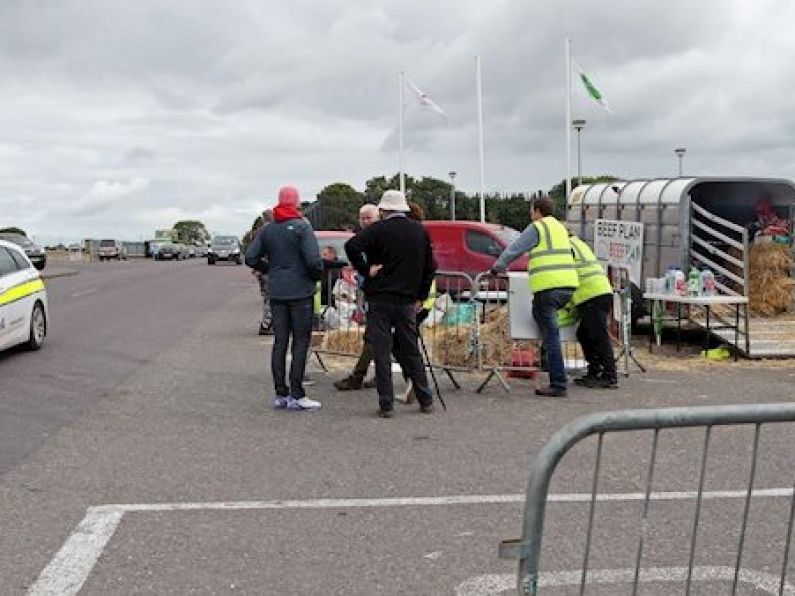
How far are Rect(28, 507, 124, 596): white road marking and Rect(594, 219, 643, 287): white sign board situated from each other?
27.6ft

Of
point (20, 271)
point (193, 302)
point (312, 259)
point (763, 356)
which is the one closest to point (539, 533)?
point (312, 259)

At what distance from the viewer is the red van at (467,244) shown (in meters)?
18.8

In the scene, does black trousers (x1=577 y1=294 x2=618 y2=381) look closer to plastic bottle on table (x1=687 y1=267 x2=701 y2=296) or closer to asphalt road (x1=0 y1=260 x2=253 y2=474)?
plastic bottle on table (x1=687 y1=267 x2=701 y2=296)

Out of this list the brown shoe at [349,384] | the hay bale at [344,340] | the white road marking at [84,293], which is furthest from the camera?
the white road marking at [84,293]

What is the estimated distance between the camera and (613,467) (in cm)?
617

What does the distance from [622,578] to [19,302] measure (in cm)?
987

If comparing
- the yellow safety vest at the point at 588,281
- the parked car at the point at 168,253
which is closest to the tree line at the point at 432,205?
the yellow safety vest at the point at 588,281

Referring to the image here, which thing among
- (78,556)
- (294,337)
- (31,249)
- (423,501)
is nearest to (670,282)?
(294,337)

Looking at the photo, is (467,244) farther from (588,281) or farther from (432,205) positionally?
(432,205)

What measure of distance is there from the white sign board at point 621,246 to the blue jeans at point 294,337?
5240mm

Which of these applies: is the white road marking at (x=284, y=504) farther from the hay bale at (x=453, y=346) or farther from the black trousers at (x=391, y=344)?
the hay bale at (x=453, y=346)

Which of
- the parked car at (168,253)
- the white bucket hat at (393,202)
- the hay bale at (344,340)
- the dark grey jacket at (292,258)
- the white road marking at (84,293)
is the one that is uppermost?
the white bucket hat at (393,202)

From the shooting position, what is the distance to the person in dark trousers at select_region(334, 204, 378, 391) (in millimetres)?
9031

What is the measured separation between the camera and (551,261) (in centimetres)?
880
